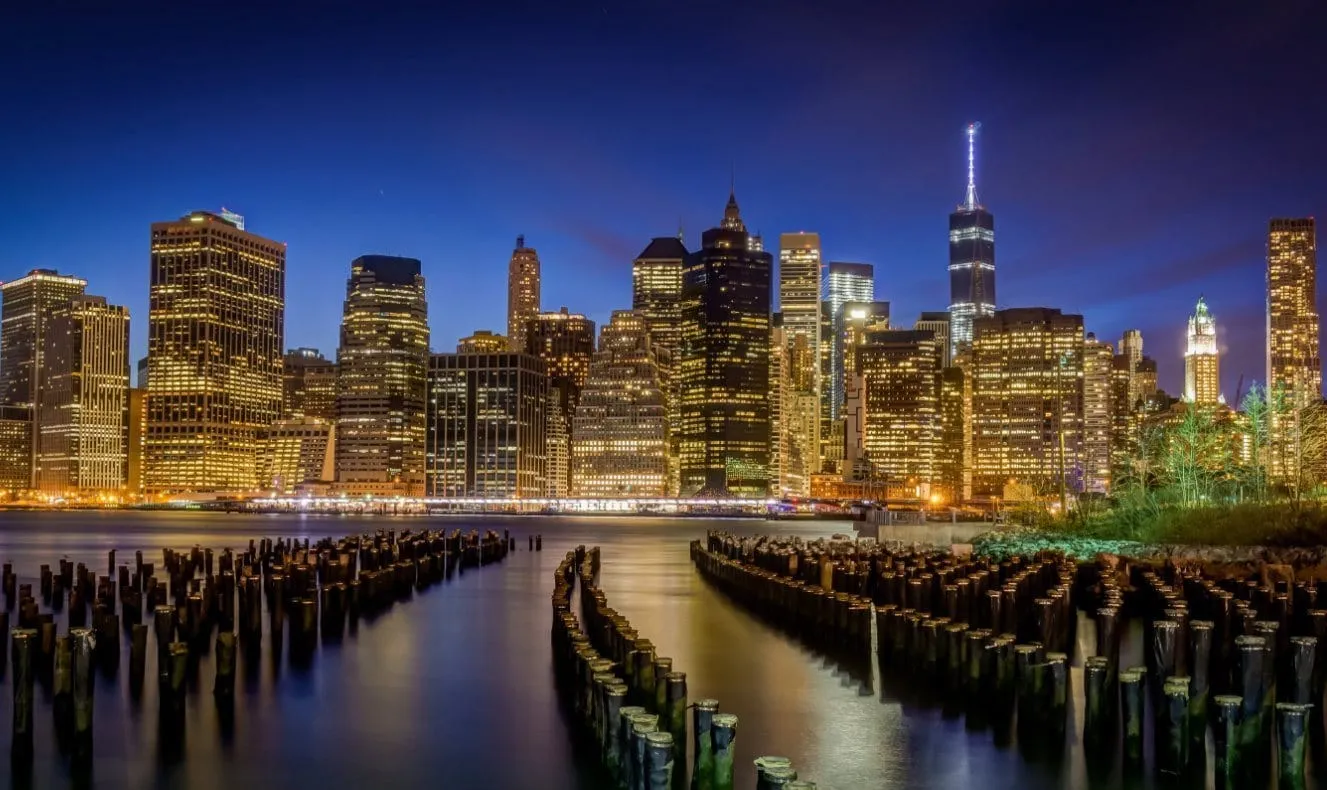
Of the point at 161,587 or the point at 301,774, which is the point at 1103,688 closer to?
the point at 301,774

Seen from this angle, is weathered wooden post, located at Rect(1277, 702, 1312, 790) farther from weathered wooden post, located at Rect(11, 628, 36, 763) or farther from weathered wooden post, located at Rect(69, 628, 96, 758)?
weathered wooden post, located at Rect(11, 628, 36, 763)

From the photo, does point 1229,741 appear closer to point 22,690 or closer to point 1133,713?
point 1133,713

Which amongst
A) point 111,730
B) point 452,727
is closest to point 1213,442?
point 452,727

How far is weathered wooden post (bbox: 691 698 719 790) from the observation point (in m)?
15.5

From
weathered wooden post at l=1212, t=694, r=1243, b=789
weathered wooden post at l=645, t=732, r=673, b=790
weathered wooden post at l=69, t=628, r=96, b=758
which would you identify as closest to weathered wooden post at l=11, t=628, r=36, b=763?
weathered wooden post at l=69, t=628, r=96, b=758

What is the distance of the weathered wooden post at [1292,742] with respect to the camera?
49.4 feet

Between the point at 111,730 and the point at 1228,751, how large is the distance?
57.3 ft

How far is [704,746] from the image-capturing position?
1560 cm

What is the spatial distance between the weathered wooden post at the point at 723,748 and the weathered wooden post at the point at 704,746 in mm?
107

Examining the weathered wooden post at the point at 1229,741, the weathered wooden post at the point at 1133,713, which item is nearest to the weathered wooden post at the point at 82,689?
the weathered wooden post at the point at 1133,713

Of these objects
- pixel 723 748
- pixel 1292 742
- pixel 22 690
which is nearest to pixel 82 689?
pixel 22 690

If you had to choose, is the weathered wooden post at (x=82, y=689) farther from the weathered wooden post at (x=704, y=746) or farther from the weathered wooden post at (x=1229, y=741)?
the weathered wooden post at (x=1229, y=741)

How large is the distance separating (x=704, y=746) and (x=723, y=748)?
426 millimetres

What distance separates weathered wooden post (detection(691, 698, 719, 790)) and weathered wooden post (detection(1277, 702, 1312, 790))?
7115mm
